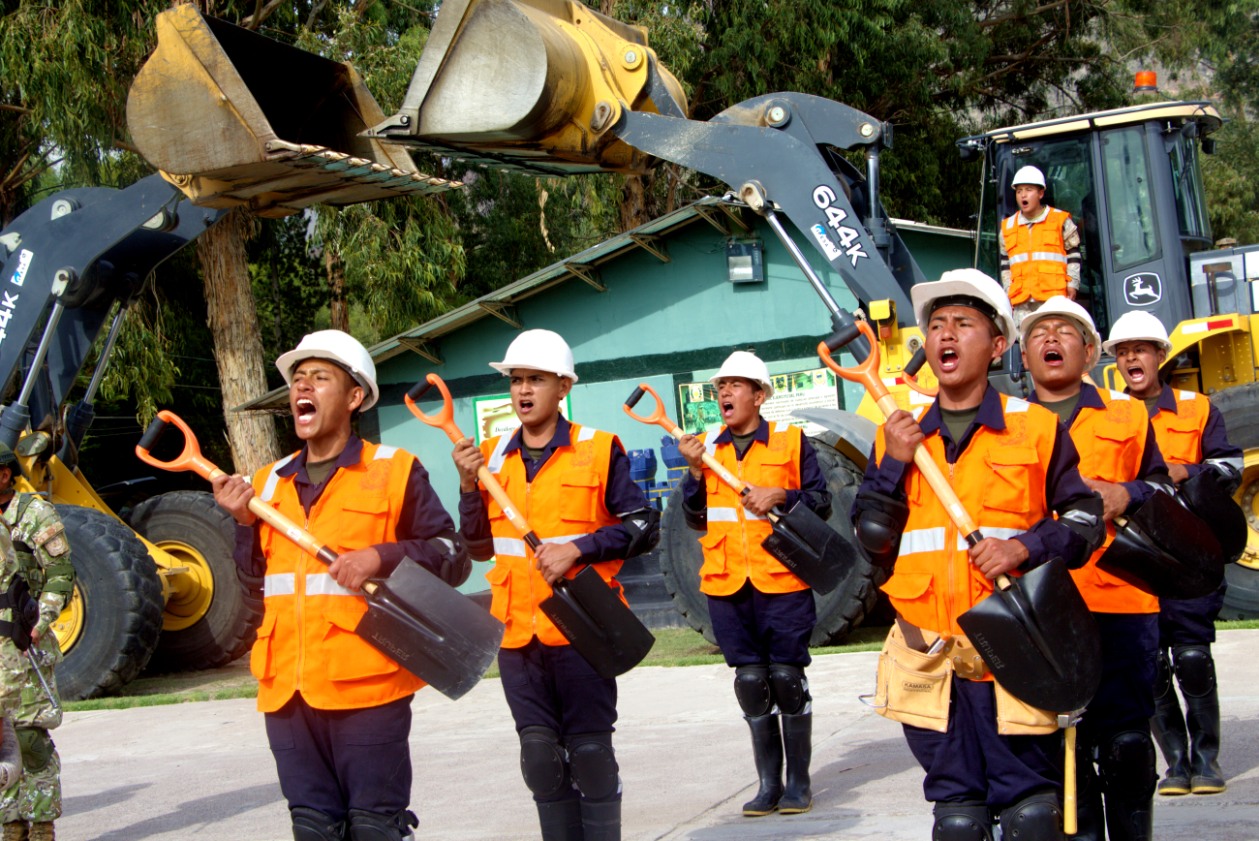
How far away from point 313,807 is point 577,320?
526 inches

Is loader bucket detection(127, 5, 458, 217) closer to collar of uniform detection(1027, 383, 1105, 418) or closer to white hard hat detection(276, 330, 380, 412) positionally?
white hard hat detection(276, 330, 380, 412)

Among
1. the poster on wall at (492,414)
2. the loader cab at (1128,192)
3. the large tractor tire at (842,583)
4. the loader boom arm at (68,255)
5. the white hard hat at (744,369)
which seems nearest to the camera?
the white hard hat at (744,369)

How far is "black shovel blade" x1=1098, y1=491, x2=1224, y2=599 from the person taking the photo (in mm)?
4922

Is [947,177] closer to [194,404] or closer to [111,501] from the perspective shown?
[194,404]

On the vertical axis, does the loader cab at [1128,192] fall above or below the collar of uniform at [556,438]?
above

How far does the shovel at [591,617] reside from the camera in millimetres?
5219

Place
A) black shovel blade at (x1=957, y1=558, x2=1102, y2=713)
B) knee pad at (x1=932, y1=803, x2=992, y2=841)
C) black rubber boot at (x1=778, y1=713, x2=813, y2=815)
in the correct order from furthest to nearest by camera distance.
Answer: black rubber boot at (x1=778, y1=713, x2=813, y2=815)
knee pad at (x1=932, y1=803, x2=992, y2=841)
black shovel blade at (x1=957, y1=558, x2=1102, y2=713)

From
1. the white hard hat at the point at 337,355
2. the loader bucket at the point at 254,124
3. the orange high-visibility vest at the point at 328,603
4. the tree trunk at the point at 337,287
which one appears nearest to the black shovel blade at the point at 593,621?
the orange high-visibility vest at the point at 328,603

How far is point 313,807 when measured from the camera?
4.57 m

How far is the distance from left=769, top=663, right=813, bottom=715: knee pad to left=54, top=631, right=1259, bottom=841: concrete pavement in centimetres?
41

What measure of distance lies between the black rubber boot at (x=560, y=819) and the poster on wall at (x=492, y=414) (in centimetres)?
1273

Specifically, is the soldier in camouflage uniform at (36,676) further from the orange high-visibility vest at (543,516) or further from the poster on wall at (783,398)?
the poster on wall at (783,398)

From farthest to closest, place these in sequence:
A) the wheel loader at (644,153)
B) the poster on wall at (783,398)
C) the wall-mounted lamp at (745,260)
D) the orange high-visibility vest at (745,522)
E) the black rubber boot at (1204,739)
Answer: the wall-mounted lamp at (745,260) < the poster on wall at (783,398) < the wheel loader at (644,153) < the orange high-visibility vest at (745,522) < the black rubber boot at (1204,739)

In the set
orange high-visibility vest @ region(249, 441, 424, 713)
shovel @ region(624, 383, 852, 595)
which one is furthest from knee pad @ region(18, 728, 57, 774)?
shovel @ region(624, 383, 852, 595)
